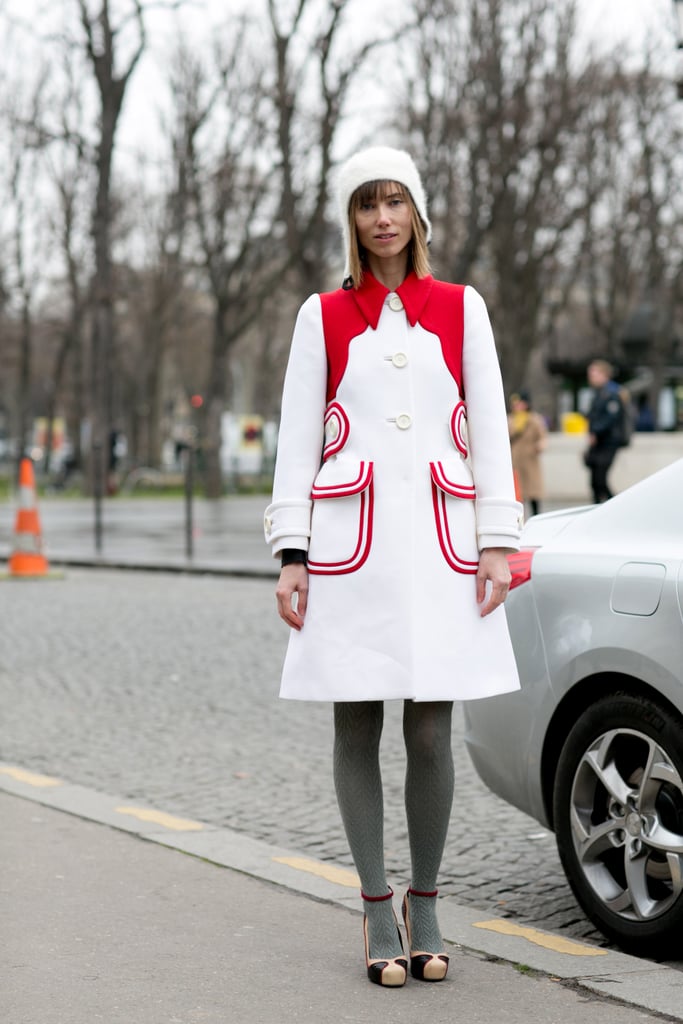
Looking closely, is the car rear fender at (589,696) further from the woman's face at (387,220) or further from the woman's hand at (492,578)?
the woman's face at (387,220)

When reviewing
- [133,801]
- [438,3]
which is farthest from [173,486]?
[133,801]

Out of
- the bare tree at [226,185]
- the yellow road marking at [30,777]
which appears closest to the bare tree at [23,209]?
the bare tree at [226,185]

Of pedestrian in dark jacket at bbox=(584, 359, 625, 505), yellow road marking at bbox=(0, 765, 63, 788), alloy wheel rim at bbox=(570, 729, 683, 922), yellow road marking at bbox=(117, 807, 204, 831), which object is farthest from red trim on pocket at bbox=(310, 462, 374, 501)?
pedestrian in dark jacket at bbox=(584, 359, 625, 505)

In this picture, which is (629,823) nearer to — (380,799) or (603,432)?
(380,799)

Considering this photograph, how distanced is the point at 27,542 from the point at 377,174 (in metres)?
14.1

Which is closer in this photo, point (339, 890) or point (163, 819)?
point (339, 890)

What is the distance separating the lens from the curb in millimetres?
4148

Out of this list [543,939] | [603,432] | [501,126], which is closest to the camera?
[543,939]

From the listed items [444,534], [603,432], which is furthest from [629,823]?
[603,432]

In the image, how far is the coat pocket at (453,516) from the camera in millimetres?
4051

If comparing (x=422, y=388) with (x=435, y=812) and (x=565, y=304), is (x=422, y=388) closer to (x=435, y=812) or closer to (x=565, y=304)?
(x=435, y=812)

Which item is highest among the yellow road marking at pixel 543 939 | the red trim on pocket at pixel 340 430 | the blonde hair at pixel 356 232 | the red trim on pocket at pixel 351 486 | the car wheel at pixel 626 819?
the blonde hair at pixel 356 232

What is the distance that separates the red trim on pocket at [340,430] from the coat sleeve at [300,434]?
0.09 feet

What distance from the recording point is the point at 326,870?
18.0ft
